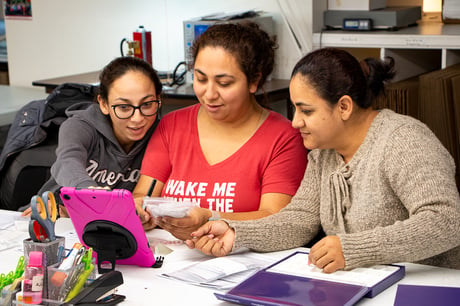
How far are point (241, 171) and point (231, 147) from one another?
0.32 ft

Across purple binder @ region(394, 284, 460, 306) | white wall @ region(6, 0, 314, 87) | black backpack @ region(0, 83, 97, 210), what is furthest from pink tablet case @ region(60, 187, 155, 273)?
white wall @ region(6, 0, 314, 87)

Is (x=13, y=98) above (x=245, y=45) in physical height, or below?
below

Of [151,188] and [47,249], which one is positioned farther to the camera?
[151,188]

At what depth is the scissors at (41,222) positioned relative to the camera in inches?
59.3

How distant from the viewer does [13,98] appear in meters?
4.18

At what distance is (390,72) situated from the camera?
1904 mm

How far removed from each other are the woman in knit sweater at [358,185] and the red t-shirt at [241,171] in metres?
0.14

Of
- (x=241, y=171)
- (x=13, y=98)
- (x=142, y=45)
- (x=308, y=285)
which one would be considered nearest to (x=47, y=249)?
(x=308, y=285)

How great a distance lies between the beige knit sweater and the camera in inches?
63.5

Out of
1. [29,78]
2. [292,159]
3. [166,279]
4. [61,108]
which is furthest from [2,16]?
[166,279]

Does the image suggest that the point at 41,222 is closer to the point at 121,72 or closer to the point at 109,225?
the point at 109,225

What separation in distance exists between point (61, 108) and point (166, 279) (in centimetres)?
137

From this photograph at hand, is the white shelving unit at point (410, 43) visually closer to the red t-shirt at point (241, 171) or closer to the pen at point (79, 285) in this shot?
the red t-shirt at point (241, 171)

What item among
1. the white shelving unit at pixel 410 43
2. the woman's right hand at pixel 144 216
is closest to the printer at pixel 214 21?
the white shelving unit at pixel 410 43
